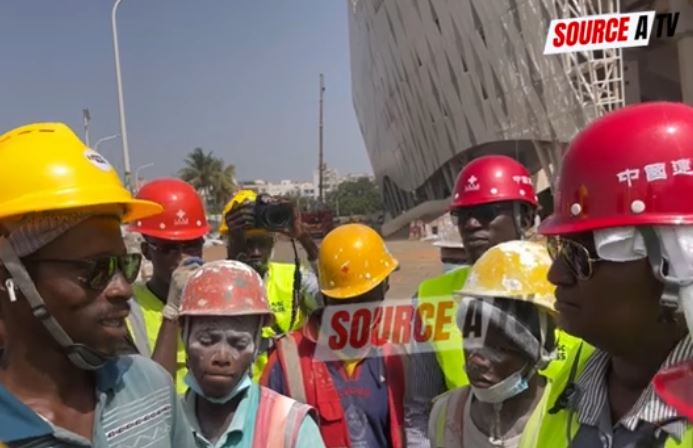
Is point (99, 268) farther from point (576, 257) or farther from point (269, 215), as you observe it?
point (269, 215)

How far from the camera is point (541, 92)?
2389 cm

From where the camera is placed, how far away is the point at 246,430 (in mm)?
2332

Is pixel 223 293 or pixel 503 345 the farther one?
pixel 223 293

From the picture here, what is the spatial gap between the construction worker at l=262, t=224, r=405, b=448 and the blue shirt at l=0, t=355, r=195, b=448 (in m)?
1.06

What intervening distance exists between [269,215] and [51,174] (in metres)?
2.02

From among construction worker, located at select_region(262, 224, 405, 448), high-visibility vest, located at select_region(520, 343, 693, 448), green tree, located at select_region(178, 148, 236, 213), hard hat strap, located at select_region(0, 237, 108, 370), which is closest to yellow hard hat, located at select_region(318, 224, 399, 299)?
construction worker, located at select_region(262, 224, 405, 448)

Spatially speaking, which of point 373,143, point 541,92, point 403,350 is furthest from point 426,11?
point 403,350

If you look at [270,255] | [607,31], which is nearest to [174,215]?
[270,255]

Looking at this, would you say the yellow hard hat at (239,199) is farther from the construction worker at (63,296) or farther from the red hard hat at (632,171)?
Result: the red hard hat at (632,171)

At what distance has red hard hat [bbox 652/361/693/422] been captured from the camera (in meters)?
1.33

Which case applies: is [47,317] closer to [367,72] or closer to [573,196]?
[573,196]

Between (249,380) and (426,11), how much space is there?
31.9 metres


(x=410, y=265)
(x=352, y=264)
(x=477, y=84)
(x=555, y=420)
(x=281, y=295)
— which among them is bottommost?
(x=410, y=265)

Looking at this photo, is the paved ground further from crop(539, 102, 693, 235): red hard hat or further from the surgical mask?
crop(539, 102, 693, 235): red hard hat
